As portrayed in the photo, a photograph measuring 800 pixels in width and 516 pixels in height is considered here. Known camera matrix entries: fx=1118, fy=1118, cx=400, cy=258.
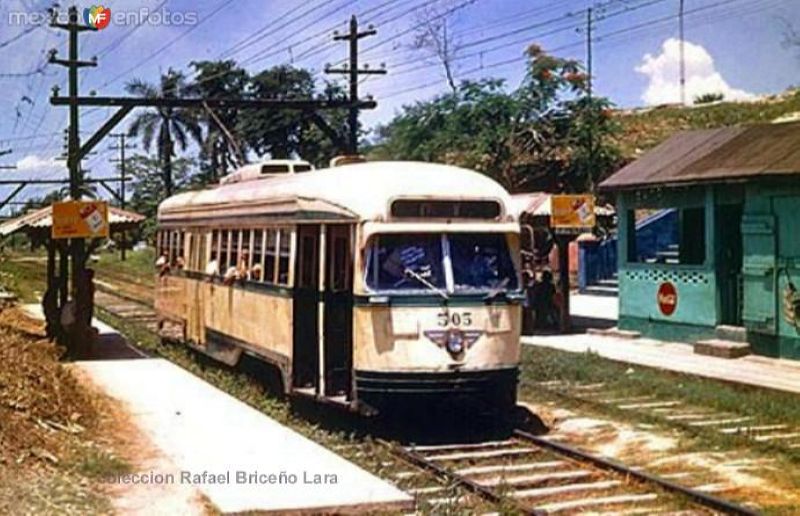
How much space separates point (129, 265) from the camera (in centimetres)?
6334

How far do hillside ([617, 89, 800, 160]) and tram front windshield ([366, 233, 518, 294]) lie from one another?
37070mm

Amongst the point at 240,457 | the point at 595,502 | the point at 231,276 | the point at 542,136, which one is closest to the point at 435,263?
Result: the point at 240,457

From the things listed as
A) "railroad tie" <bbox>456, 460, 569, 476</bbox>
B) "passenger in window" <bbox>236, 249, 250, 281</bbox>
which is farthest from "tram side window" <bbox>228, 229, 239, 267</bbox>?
"railroad tie" <bbox>456, 460, 569, 476</bbox>

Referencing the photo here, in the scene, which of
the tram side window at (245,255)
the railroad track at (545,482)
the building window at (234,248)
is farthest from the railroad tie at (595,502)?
the building window at (234,248)

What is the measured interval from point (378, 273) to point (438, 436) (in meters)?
2.09

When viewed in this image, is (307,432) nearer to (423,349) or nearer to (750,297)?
(423,349)

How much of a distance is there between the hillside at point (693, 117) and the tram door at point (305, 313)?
36.7 meters

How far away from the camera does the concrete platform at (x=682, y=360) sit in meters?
15.0

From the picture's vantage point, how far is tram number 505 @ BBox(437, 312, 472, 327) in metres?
11.1

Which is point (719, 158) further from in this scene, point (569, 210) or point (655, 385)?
point (655, 385)

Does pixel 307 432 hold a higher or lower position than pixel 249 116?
lower

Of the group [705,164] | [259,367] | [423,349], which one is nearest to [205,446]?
[423,349]

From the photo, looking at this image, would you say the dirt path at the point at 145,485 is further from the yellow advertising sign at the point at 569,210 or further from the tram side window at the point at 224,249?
the yellow advertising sign at the point at 569,210

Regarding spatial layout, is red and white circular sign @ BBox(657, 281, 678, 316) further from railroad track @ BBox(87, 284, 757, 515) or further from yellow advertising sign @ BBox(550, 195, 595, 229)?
railroad track @ BBox(87, 284, 757, 515)
